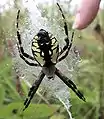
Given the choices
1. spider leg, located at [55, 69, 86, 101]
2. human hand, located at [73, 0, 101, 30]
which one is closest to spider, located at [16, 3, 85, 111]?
spider leg, located at [55, 69, 86, 101]

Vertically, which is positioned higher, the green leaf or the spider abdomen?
the spider abdomen

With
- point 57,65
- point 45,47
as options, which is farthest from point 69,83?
point 45,47

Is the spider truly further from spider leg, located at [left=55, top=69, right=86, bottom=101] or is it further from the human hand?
A: the human hand

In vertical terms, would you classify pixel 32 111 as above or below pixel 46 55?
below

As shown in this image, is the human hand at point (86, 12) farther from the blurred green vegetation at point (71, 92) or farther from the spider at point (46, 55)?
the blurred green vegetation at point (71, 92)

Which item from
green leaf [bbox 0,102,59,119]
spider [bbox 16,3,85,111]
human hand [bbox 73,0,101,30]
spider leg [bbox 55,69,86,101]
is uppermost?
human hand [bbox 73,0,101,30]

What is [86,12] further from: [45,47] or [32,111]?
[32,111]
